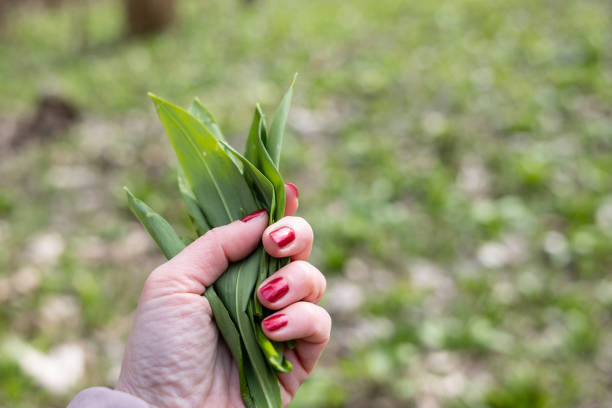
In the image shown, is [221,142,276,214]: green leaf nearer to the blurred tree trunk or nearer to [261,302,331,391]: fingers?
[261,302,331,391]: fingers

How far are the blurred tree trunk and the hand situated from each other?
8270 millimetres

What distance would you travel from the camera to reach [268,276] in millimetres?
1331

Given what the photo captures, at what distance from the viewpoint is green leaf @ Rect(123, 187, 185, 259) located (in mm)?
1306

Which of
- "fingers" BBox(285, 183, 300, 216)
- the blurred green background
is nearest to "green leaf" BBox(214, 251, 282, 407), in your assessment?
"fingers" BBox(285, 183, 300, 216)

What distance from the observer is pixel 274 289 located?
128 centimetres

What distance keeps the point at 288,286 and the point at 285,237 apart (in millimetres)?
133

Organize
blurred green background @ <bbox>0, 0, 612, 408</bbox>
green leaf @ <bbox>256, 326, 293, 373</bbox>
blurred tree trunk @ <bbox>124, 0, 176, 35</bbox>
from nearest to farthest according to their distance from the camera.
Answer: green leaf @ <bbox>256, 326, 293, 373</bbox>
blurred green background @ <bbox>0, 0, 612, 408</bbox>
blurred tree trunk @ <bbox>124, 0, 176, 35</bbox>

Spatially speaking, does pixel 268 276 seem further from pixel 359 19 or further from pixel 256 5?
pixel 256 5

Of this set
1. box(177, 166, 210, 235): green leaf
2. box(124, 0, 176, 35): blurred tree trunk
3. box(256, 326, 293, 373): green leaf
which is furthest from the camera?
box(124, 0, 176, 35): blurred tree trunk

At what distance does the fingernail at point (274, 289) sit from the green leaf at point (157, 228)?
27cm

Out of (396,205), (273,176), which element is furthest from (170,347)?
(396,205)

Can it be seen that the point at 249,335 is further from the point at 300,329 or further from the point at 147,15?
the point at 147,15

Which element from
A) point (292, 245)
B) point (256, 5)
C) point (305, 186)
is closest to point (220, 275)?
point (292, 245)

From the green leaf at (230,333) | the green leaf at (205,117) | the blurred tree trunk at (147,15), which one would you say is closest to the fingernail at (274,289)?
the green leaf at (230,333)
